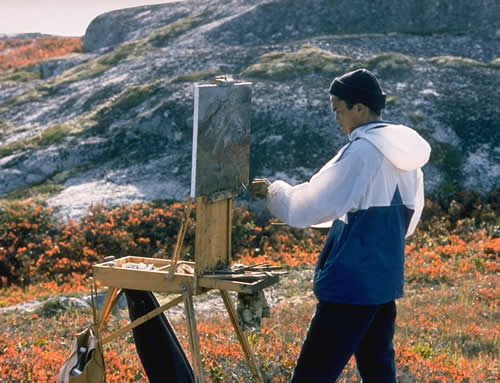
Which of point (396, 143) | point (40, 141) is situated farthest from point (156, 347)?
point (40, 141)

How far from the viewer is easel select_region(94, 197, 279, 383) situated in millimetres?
4461

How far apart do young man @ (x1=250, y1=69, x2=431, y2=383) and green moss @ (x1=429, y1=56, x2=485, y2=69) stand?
742 inches

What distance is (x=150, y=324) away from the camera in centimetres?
499

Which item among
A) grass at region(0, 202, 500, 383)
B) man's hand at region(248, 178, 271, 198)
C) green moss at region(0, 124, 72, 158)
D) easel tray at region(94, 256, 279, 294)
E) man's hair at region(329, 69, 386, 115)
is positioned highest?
man's hair at region(329, 69, 386, 115)

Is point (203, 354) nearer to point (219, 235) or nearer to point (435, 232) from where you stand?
point (219, 235)

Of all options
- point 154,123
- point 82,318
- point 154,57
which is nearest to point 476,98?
point 154,123

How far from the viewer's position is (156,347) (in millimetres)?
4996

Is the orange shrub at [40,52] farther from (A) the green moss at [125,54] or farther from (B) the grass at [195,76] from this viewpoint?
(B) the grass at [195,76]

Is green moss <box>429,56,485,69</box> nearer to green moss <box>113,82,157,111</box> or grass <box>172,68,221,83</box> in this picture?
grass <box>172,68,221,83</box>

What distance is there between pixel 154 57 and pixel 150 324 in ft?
69.7

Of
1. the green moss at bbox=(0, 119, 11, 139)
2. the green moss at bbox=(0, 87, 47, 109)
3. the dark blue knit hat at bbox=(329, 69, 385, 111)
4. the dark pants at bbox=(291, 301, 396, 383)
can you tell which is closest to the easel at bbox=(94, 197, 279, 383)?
the dark pants at bbox=(291, 301, 396, 383)

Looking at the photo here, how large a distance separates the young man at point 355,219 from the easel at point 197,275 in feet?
1.94

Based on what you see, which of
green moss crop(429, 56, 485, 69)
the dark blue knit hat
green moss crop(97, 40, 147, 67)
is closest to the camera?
the dark blue knit hat

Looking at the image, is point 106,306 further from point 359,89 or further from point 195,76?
point 195,76
